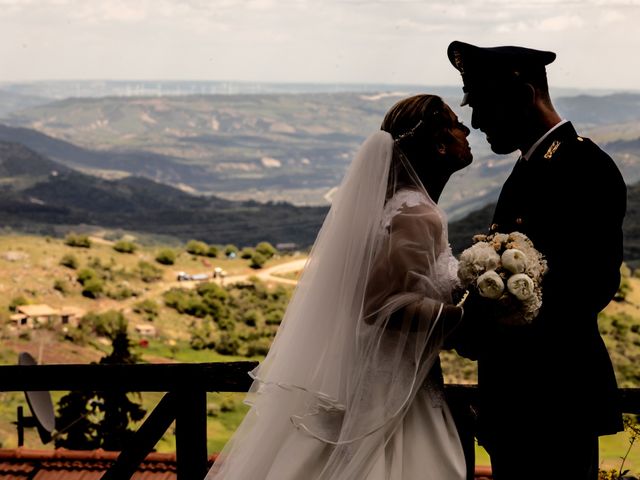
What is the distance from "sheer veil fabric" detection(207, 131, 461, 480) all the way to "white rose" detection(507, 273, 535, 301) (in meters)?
0.33

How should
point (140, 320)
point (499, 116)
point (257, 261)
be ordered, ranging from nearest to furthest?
point (499, 116) → point (140, 320) → point (257, 261)

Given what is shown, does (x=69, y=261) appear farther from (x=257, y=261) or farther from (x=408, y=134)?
(x=408, y=134)

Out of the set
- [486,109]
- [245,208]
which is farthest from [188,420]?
[245,208]

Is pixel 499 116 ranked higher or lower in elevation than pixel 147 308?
higher

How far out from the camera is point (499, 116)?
262 cm

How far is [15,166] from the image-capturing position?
454 feet


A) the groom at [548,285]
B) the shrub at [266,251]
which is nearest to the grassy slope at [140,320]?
the shrub at [266,251]

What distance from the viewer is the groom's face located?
2605 mm

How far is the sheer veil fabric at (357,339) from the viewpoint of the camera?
2.75m

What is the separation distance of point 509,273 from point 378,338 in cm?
54

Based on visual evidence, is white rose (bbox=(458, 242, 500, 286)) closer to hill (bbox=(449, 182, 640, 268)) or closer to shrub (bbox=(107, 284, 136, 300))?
shrub (bbox=(107, 284, 136, 300))

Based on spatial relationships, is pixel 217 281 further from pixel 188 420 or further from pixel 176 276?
pixel 188 420

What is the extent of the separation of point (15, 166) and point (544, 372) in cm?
14528

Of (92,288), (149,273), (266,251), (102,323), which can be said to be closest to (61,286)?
(92,288)
